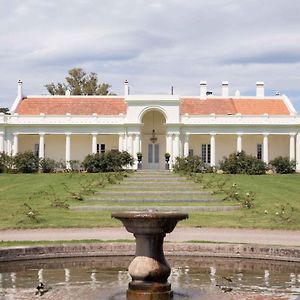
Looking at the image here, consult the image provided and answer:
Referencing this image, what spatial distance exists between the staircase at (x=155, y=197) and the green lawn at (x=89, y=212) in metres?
1.03

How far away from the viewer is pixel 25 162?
48594mm

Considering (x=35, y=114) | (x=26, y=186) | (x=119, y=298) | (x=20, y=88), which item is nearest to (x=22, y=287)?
(x=119, y=298)

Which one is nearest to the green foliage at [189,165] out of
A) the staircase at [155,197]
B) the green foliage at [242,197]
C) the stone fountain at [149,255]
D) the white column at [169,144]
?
the staircase at [155,197]

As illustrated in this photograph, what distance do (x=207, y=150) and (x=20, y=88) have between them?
18.4m

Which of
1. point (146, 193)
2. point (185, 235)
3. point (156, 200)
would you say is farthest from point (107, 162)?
point (185, 235)

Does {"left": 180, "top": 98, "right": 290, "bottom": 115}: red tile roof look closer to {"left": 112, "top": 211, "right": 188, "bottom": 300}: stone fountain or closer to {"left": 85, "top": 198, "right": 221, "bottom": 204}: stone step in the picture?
{"left": 85, "top": 198, "right": 221, "bottom": 204}: stone step

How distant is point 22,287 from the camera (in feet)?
37.7

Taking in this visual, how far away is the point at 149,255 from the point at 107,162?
123 ft

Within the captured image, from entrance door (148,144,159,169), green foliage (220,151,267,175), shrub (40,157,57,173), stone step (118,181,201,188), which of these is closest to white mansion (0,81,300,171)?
entrance door (148,144,159,169)

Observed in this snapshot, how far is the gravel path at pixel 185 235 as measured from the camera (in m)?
18.2

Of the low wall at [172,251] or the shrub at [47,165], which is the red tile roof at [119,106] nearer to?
the shrub at [47,165]

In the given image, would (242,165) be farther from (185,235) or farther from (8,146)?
(185,235)

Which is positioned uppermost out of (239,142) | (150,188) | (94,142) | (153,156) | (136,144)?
(239,142)

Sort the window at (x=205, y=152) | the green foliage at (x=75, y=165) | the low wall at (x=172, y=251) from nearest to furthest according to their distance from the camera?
the low wall at (x=172, y=251), the green foliage at (x=75, y=165), the window at (x=205, y=152)
